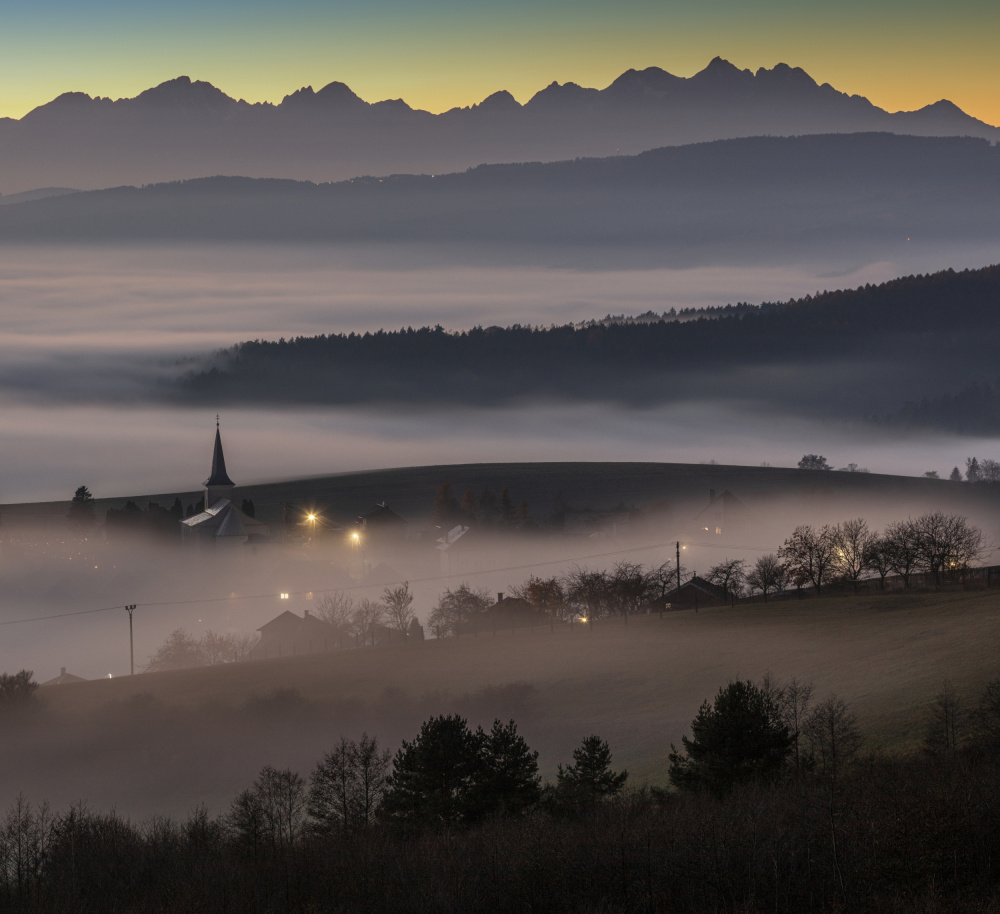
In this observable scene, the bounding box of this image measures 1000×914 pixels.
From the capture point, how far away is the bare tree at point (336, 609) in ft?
416

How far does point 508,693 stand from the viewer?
245ft

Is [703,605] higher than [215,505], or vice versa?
[215,505]

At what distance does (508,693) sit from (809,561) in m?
44.1

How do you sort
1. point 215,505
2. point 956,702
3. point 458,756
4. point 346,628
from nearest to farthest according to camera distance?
point 458,756 < point 956,702 < point 346,628 < point 215,505

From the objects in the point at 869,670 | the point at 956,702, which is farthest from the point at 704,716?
the point at 869,670

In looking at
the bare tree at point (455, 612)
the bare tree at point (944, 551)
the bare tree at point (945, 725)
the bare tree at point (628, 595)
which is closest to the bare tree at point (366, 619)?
the bare tree at point (455, 612)

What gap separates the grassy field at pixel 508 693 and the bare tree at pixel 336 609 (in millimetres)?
33674

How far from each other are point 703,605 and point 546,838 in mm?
67801

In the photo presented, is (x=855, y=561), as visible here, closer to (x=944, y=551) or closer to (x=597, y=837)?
(x=944, y=551)

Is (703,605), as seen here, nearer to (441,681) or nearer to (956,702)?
(441,681)

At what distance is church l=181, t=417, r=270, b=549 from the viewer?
547ft

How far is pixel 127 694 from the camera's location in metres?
82.6

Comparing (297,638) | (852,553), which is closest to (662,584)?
(852,553)

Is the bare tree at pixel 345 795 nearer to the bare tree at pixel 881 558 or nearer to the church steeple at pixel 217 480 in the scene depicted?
the bare tree at pixel 881 558
